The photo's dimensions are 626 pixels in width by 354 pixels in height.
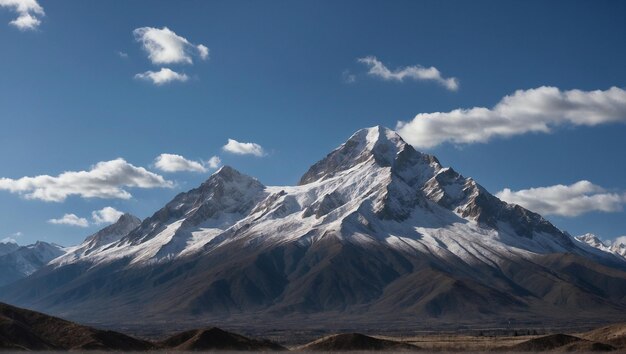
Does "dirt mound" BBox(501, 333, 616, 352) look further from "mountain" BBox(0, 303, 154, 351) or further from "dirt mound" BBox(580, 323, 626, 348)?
"mountain" BBox(0, 303, 154, 351)

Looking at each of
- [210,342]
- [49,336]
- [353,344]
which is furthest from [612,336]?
[49,336]

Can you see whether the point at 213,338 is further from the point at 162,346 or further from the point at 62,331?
the point at 62,331

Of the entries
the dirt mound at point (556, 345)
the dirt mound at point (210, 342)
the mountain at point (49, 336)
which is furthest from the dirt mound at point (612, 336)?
the mountain at point (49, 336)

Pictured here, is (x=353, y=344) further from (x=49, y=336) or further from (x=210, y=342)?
(x=49, y=336)

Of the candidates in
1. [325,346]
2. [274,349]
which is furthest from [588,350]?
[274,349]

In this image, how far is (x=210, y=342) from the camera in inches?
6309

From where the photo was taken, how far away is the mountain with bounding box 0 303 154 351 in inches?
5925

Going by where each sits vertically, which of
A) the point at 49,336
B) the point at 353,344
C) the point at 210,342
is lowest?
the point at 353,344

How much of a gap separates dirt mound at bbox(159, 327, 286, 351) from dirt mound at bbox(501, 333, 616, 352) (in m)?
A: 48.6

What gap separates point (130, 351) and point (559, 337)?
81282 mm

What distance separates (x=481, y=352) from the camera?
159625mm

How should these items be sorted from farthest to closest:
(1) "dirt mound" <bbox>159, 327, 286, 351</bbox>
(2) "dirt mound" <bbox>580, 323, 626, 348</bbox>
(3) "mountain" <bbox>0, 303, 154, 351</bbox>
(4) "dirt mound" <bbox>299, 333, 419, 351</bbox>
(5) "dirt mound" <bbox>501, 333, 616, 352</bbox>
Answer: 1. (4) "dirt mound" <bbox>299, 333, 419, 351</bbox>
2. (2) "dirt mound" <bbox>580, 323, 626, 348</bbox>
3. (1) "dirt mound" <bbox>159, 327, 286, 351</bbox>
4. (5) "dirt mound" <bbox>501, 333, 616, 352</bbox>
5. (3) "mountain" <bbox>0, 303, 154, 351</bbox>

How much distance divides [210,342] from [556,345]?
215ft

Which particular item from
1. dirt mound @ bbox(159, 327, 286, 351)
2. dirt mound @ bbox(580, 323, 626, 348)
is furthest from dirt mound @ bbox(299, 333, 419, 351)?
dirt mound @ bbox(580, 323, 626, 348)
